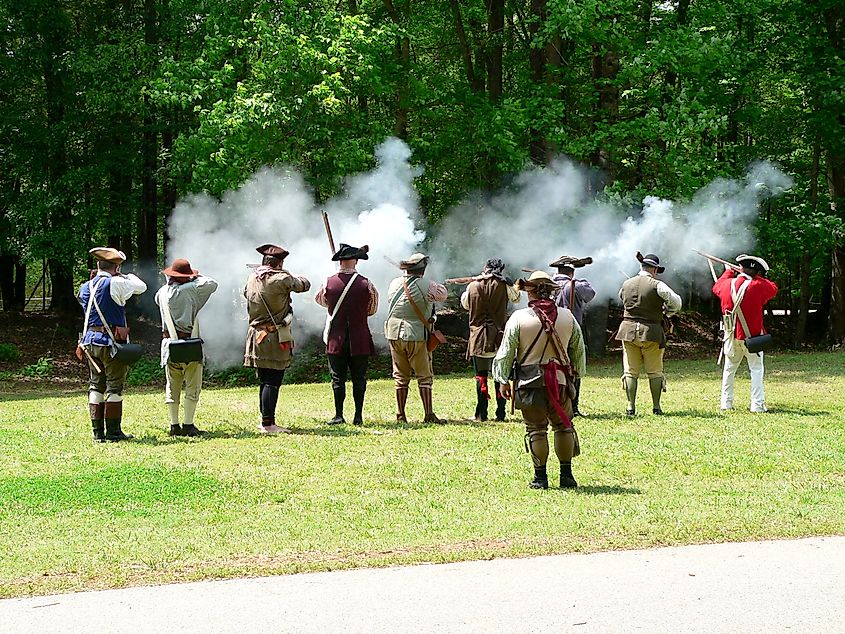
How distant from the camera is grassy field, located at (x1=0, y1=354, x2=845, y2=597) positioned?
6.87 metres

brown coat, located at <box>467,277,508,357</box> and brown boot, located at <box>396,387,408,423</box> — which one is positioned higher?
brown coat, located at <box>467,277,508,357</box>

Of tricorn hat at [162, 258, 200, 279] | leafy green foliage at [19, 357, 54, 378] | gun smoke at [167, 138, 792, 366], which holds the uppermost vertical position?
gun smoke at [167, 138, 792, 366]

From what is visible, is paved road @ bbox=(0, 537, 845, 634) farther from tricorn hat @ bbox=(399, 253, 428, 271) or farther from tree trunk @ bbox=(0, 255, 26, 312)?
tree trunk @ bbox=(0, 255, 26, 312)

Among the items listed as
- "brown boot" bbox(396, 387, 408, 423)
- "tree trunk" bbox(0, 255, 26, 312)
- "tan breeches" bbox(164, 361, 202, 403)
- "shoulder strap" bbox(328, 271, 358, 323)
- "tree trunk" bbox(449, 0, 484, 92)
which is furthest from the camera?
"tree trunk" bbox(0, 255, 26, 312)

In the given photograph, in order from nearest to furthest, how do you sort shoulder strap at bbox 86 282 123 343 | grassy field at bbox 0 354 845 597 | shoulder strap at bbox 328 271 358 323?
grassy field at bbox 0 354 845 597
shoulder strap at bbox 86 282 123 343
shoulder strap at bbox 328 271 358 323

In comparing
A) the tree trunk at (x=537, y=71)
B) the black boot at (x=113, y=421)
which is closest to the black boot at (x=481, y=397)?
the black boot at (x=113, y=421)

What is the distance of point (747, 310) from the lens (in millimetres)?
13461

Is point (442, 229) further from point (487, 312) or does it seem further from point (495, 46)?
point (487, 312)

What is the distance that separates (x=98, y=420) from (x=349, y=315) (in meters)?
3.06

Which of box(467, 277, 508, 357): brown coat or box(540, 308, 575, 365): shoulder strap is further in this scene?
box(467, 277, 508, 357): brown coat

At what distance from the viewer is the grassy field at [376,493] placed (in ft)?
22.5

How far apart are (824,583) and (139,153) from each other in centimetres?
2378

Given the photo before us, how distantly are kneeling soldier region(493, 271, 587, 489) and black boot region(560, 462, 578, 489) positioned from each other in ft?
0.26

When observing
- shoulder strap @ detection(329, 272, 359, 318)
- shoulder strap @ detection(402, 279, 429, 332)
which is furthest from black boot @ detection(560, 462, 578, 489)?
shoulder strap @ detection(329, 272, 359, 318)
